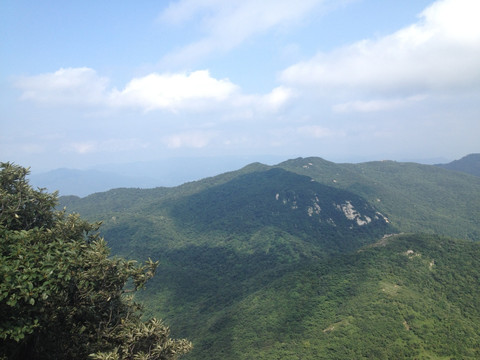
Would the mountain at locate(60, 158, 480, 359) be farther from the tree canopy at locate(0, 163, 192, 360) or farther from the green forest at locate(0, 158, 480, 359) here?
the tree canopy at locate(0, 163, 192, 360)

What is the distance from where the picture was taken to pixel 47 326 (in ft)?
62.4

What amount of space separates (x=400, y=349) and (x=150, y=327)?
158 ft

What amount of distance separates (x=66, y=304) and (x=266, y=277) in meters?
91.2

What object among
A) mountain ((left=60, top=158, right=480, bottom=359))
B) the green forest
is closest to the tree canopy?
the green forest

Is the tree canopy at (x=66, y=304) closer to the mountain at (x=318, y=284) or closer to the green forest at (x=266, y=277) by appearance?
the green forest at (x=266, y=277)

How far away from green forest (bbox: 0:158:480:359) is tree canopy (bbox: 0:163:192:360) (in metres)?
0.13

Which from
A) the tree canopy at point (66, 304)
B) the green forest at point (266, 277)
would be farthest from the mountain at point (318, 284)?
the tree canopy at point (66, 304)

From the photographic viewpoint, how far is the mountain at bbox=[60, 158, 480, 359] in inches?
2135

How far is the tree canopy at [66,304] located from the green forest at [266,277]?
0.13 metres

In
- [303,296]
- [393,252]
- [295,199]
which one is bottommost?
[303,296]

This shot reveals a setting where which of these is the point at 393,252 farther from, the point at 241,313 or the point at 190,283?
the point at 190,283

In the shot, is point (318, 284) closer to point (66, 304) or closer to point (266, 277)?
point (266, 277)

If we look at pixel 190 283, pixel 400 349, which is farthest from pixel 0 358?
pixel 190 283

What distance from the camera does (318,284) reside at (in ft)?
246
